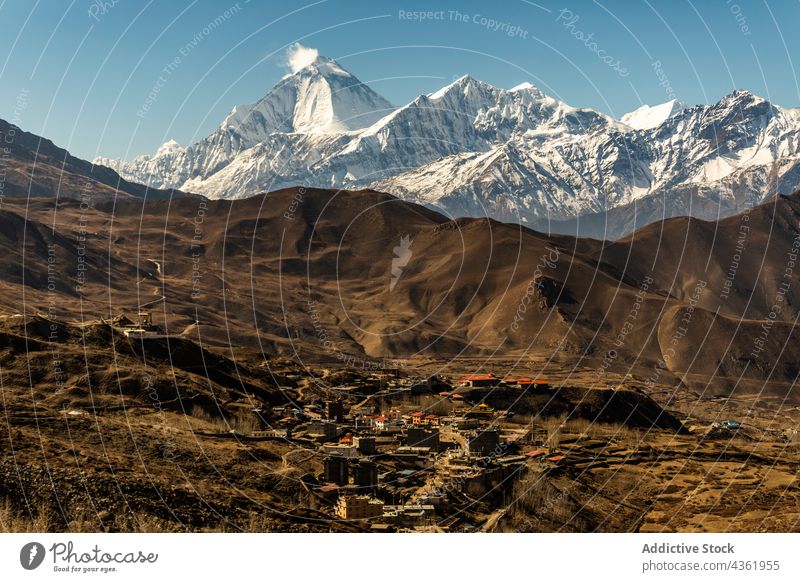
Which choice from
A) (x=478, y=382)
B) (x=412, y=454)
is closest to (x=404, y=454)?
(x=412, y=454)

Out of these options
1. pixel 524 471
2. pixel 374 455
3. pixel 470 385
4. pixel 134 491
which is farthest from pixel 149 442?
pixel 470 385

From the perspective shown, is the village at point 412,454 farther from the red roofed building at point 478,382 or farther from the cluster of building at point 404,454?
the red roofed building at point 478,382

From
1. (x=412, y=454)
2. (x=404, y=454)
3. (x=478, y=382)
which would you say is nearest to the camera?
(x=404, y=454)

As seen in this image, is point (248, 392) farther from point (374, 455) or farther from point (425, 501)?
point (425, 501)

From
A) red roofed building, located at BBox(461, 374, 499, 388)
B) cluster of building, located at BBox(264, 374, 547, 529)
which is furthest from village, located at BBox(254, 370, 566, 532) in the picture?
red roofed building, located at BBox(461, 374, 499, 388)

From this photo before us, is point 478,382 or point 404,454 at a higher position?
point 478,382

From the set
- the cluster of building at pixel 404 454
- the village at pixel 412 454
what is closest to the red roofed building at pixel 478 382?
the village at pixel 412 454

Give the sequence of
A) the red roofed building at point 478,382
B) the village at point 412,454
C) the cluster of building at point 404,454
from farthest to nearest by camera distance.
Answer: the red roofed building at point 478,382, the cluster of building at point 404,454, the village at point 412,454

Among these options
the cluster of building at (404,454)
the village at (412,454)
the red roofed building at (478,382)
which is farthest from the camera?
the red roofed building at (478,382)

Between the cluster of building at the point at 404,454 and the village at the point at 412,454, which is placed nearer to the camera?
the village at the point at 412,454

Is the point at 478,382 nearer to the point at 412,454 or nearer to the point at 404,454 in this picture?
the point at 412,454

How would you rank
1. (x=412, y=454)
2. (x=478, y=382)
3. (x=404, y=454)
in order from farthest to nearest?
1. (x=478, y=382)
2. (x=412, y=454)
3. (x=404, y=454)
